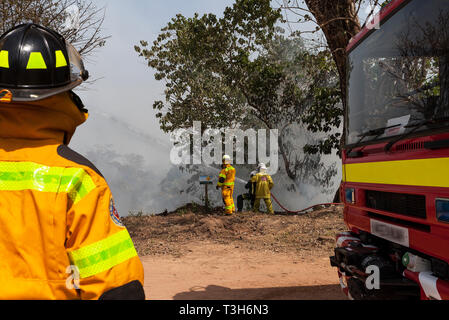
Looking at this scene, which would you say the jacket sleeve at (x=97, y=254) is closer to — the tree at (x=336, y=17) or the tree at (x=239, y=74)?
the tree at (x=336, y=17)

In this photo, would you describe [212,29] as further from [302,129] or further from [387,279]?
[387,279]

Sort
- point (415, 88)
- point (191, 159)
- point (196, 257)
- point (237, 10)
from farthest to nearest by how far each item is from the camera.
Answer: point (191, 159) < point (237, 10) < point (196, 257) < point (415, 88)

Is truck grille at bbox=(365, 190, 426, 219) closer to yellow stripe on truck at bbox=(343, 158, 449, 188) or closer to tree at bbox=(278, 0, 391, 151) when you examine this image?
yellow stripe on truck at bbox=(343, 158, 449, 188)

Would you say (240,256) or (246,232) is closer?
(240,256)

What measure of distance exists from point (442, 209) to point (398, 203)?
581mm

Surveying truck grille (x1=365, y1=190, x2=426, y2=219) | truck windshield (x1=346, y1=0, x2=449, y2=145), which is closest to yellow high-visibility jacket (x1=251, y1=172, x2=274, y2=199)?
truck windshield (x1=346, y1=0, x2=449, y2=145)

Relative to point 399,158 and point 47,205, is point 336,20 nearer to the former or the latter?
point 399,158

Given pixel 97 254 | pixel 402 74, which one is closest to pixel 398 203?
pixel 402 74

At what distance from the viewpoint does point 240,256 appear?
7129 mm

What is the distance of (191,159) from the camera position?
21.9 meters

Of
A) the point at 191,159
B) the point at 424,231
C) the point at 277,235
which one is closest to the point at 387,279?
the point at 424,231

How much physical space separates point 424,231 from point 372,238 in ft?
3.32

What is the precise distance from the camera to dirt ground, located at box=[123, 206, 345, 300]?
5062 millimetres

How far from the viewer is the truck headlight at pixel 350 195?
12.1 ft
